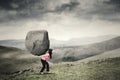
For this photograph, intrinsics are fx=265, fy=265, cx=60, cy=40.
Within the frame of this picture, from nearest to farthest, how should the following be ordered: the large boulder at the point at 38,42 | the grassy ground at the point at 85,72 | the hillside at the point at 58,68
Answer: the grassy ground at the point at 85,72
the hillside at the point at 58,68
the large boulder at the point at 38,42

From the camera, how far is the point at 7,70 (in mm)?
23391

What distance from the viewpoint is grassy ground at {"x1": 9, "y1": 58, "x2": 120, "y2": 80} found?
1752 cm

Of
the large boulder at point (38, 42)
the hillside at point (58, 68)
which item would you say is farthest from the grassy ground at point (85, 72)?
the large boulder at point (38, 42)

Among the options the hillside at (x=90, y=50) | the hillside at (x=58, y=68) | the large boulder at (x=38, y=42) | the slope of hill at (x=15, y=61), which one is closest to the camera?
the hillside at (x=58, y=68)

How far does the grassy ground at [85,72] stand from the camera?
1752 cm

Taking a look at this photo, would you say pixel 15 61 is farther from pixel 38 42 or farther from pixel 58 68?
pixel 38 42

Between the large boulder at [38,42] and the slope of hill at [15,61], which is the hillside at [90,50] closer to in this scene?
the large boulder at [38,42]

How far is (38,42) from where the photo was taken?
3366cm

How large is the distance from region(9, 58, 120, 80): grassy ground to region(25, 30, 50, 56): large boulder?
11296 mm

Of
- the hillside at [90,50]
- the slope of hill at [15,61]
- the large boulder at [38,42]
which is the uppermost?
the large boulder at [38,42]

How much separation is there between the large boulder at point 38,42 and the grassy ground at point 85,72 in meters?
11.3

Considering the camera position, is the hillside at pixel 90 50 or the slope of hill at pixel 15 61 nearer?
→ the slope of hill at pixel 15 61

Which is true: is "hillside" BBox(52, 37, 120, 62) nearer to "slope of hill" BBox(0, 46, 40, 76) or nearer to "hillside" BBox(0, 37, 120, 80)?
"slope of hill" BBox(0, 46, 40, 76)

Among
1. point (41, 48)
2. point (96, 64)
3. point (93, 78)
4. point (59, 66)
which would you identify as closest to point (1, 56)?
point (41, 48)
